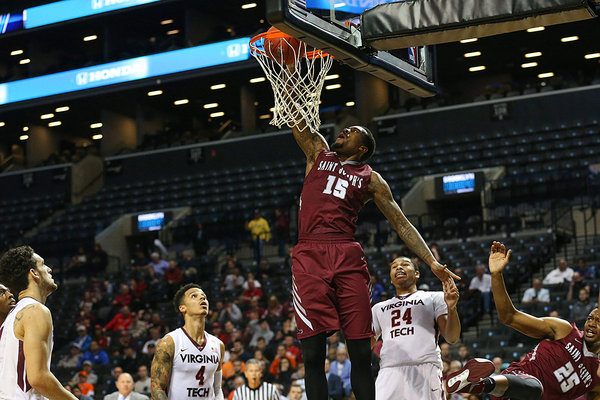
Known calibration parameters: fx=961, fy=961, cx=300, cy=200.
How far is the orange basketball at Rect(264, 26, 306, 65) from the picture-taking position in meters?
7.26

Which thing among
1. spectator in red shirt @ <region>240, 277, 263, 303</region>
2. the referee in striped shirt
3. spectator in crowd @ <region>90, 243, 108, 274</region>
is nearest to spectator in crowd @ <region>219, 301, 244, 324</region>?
spectator in red shirt @ <region>240, 277, 263, 303</region>

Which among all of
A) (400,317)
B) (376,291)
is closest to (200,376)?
(400,317)

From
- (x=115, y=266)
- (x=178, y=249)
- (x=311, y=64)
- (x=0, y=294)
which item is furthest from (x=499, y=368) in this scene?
(x=115, y=266)

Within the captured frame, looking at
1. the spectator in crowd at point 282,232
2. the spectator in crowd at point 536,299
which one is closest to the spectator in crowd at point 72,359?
the spectator in crowd at point 282,232

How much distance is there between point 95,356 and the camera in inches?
726

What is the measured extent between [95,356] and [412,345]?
1184 cm

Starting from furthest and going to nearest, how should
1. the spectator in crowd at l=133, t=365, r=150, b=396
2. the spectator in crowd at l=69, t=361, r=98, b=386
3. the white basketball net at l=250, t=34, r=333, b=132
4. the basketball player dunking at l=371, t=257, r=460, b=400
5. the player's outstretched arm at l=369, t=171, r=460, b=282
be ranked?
the spectator in crowd at l=69, t=361, r=98, b=386 < the spectator in crowd at l=133, t=365, r=150, b=396 < the basketball player dunking at l=371, t=257, r=460, b=400 < the white basketball net at l=250, t=34, r=333, b=132 < the player's outstretched arm at l=369, t=171, r=460, b=282

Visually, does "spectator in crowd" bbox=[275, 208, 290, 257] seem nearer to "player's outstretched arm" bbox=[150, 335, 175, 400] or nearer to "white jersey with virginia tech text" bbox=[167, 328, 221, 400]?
"white jersey with virginia tech text" bbox=[167, 328, 221, 400]

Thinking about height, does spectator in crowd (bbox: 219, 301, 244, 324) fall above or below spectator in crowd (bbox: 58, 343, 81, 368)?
above

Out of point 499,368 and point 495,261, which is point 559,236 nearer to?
point 499,368

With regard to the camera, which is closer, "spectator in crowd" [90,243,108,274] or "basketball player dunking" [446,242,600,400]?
"basketball player dunking" [446,242,600,400]

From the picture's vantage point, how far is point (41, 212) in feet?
100

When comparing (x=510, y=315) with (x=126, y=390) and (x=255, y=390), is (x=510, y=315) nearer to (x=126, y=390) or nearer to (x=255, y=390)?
(x=255, y=390)

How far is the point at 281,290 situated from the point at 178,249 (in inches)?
278
